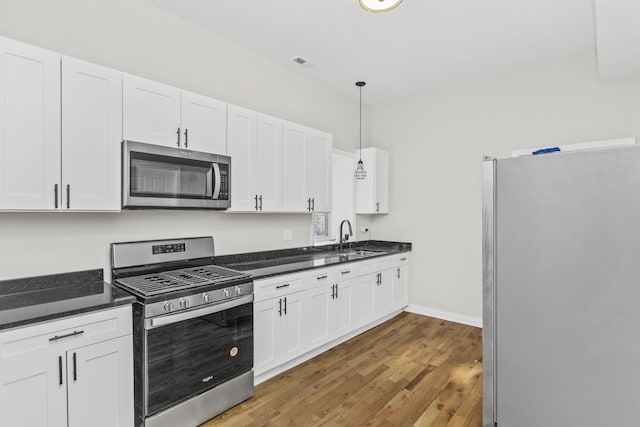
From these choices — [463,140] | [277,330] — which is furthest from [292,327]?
[463,140]

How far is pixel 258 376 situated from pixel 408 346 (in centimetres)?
165

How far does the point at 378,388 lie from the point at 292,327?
853 mm

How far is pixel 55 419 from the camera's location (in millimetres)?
1716

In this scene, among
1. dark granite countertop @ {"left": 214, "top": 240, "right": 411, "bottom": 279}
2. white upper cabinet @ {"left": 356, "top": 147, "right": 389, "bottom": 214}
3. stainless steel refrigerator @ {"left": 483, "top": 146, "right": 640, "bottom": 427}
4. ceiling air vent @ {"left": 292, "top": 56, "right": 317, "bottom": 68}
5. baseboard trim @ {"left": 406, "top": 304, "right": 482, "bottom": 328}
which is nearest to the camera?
stainless steel refrigerator @ {"left": 483, "top": 146, "right": 640, "bottom": 427}

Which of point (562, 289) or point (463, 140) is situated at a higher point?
point (463, 140)

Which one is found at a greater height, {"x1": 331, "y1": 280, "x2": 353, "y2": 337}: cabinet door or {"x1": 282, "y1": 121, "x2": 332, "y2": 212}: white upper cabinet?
{"x1": 282, "y1": 121, "x2": 332, "y2": 212}: white upper cabinet

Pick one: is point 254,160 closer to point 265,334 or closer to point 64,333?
point 265,334

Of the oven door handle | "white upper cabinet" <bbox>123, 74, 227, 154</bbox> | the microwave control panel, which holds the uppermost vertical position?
"white upper cabinet" <bbox>123, 74, 227, 154</bbox>

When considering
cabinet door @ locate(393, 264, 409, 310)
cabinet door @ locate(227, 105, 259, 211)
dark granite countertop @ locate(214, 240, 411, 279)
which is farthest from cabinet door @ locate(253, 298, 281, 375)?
cabinet door @ locate(393, 264, 409, 310)

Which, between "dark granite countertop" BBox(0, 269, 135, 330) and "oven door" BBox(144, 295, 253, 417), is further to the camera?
"oven door" BBox(144, 295, 253, 417)

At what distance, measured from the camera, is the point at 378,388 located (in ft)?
9.00

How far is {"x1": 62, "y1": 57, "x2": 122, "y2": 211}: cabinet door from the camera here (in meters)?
2.01

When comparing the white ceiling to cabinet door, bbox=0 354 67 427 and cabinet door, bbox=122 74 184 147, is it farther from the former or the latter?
cabinet door, bbox=0 354 67 427

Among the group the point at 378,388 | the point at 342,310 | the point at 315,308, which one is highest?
the point at 315,308
